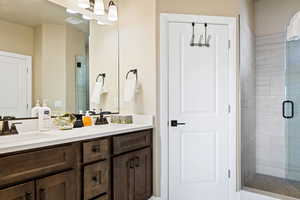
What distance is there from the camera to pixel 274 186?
2.92m

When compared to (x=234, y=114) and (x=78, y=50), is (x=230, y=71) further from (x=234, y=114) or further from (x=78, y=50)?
(x=78, y=50)

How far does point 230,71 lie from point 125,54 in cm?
127

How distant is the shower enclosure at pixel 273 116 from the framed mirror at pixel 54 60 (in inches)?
68.2

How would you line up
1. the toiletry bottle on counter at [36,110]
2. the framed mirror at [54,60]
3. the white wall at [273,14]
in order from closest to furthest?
the framed mirror at [54,60] < the toiletry bottle on counter at [36,110] < the white wall at [273,14]

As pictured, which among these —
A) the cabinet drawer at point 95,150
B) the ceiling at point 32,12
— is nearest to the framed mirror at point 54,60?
the ceiling at point 32,12

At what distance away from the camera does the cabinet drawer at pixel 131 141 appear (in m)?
2.09

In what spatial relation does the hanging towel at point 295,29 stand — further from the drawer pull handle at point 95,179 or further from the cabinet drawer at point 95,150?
the drawer pull handle at point 95,179

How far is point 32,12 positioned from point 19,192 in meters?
1.53

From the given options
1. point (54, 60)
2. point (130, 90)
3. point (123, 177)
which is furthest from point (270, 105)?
point (54, 60)

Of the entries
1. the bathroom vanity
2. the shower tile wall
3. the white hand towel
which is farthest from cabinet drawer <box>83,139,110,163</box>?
the shower tile wall

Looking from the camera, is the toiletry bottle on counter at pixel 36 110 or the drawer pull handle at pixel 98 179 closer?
the drawer pull handle at pixel 98 179

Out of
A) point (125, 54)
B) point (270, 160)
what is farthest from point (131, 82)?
point (270, 160)

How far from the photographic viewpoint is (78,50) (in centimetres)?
251

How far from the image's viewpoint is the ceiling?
6.26 feet
